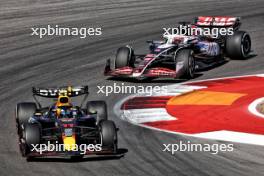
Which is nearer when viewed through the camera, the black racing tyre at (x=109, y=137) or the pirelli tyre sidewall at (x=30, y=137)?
the pirelli tyre sidewall at (x=30, y=137)

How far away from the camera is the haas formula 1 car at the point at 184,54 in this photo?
25.5m

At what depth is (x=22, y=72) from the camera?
2752cm

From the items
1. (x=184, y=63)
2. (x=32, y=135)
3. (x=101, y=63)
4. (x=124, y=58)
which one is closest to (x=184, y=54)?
(x=184, y=63)

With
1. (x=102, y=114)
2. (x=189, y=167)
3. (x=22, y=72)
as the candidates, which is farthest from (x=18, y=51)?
(x=189, y=167)

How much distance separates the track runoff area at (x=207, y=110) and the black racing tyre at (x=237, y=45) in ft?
9.40

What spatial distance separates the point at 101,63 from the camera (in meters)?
28.7

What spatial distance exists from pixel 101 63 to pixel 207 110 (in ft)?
25.4

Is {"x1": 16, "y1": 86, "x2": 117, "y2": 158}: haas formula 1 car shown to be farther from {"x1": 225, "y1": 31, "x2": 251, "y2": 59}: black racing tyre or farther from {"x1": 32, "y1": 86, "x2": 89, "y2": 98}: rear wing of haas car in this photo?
{"x1": 225, "y1": 31, "x2": 251, "y2": 59}: black racing tyre

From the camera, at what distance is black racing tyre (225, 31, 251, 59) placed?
28.3 metres

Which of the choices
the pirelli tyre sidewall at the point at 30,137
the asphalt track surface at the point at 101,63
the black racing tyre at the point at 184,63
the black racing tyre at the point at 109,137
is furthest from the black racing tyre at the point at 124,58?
the pirelli tyre sidewall at the point at 30,137

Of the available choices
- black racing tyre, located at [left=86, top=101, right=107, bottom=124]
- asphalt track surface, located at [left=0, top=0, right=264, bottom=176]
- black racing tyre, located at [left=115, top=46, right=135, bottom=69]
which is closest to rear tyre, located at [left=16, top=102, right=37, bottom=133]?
asphalt track surface, located at [left=0, top=0, right=264, bottom=176]

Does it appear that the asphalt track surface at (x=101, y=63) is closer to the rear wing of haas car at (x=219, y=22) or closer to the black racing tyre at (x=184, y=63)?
the black racing tyre at (x=184, y=63)

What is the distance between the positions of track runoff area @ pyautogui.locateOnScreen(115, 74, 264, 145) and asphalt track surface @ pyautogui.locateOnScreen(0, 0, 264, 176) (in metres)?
0.53

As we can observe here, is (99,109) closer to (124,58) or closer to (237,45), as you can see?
(124,58)
